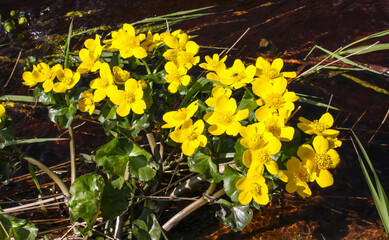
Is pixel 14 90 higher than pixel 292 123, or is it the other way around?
pixel 14 90

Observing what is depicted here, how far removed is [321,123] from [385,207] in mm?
341

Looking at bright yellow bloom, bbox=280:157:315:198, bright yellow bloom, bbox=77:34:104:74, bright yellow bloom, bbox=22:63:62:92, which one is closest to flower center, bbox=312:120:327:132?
bright yellow bloom, bbox=280:157:315:198

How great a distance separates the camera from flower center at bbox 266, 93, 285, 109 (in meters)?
1.30

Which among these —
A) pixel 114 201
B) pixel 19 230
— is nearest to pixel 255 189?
pixel 114 201

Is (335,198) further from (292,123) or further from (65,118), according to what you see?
(65,118)

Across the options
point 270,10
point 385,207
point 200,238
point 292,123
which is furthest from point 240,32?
point 385,207

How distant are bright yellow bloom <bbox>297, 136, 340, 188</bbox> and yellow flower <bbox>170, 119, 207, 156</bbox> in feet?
1.00

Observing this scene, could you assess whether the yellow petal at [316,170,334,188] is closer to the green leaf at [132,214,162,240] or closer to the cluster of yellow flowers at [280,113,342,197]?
the cluster of yellow flowers at [280,113,342,197]

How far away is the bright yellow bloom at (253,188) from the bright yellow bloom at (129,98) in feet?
1.38

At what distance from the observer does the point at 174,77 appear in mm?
1488

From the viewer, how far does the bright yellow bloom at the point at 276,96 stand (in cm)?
130

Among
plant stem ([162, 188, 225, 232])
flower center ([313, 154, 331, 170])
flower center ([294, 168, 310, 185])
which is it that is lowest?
plant stem ([162, 188, 225, 232])

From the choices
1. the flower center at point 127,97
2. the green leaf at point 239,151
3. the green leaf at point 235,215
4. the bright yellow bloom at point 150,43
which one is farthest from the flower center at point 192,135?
the bright yellow bloom at point 150,43

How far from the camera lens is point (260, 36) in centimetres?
280
